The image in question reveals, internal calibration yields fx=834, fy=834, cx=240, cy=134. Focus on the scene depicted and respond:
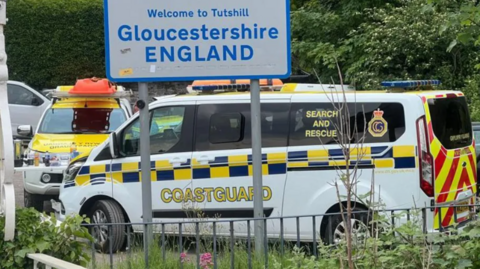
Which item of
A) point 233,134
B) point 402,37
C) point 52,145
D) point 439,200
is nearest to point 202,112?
point 233,134

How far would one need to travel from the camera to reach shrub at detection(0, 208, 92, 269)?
14.7 feet

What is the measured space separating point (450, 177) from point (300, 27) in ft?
42.7

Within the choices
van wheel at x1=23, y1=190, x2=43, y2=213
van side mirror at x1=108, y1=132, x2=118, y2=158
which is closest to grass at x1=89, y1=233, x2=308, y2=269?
van side mirror at x1=108, y1=132, x2=118, y2=158

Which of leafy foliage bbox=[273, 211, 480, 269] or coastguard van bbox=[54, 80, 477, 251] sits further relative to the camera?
coastguard van bbox=[54, 80, 477, 251]

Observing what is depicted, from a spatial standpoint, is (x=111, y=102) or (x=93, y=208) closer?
(x=93, y=208)

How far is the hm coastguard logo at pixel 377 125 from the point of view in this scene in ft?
28.0

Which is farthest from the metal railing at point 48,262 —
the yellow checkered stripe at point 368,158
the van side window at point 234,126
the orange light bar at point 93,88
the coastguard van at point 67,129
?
the orange light bar at point 93,88

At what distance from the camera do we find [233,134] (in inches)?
359

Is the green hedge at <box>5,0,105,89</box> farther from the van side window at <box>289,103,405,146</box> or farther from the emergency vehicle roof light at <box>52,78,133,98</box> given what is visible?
the van side window at <box>289,103,405,146</box>

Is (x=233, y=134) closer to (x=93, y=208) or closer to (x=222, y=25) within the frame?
(x=93, y=208)

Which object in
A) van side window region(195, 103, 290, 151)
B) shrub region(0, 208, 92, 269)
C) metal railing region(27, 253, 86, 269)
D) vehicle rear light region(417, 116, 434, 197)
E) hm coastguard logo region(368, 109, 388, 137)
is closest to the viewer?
metal railing region(27, 253, 86, 269)

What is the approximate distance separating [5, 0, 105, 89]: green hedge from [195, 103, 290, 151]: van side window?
17375 mm

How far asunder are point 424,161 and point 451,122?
777mm

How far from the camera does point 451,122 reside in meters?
8.86
